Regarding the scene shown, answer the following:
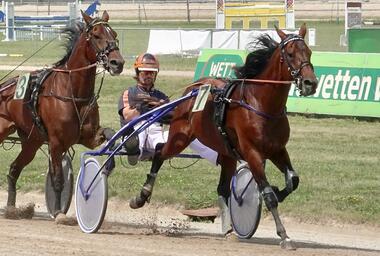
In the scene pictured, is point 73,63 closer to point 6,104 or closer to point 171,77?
point 6,104

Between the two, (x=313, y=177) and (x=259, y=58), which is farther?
(x=313, y=177)

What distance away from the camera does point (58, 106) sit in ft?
33.5

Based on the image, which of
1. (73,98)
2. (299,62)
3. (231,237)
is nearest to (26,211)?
(73,98)

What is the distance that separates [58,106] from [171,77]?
16.1 m

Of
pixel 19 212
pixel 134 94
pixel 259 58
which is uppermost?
pixel 259 58

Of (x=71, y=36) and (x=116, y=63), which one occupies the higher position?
(x=71, y=36)

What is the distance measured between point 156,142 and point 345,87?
899cm

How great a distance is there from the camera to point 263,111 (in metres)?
8.68

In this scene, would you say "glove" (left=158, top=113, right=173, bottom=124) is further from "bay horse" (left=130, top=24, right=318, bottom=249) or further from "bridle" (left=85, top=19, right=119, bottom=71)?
"bridle" (left=85, top=19, right=119, bottom=71)

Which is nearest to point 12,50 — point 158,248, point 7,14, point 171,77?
point 7,14

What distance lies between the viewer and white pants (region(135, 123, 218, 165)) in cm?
1010

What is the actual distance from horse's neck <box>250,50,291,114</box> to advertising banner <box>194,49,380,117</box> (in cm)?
943

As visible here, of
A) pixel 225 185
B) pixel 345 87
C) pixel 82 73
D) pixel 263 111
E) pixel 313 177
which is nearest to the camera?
pixel 263 111

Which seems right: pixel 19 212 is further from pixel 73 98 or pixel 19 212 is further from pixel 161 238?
pixel 161 238
